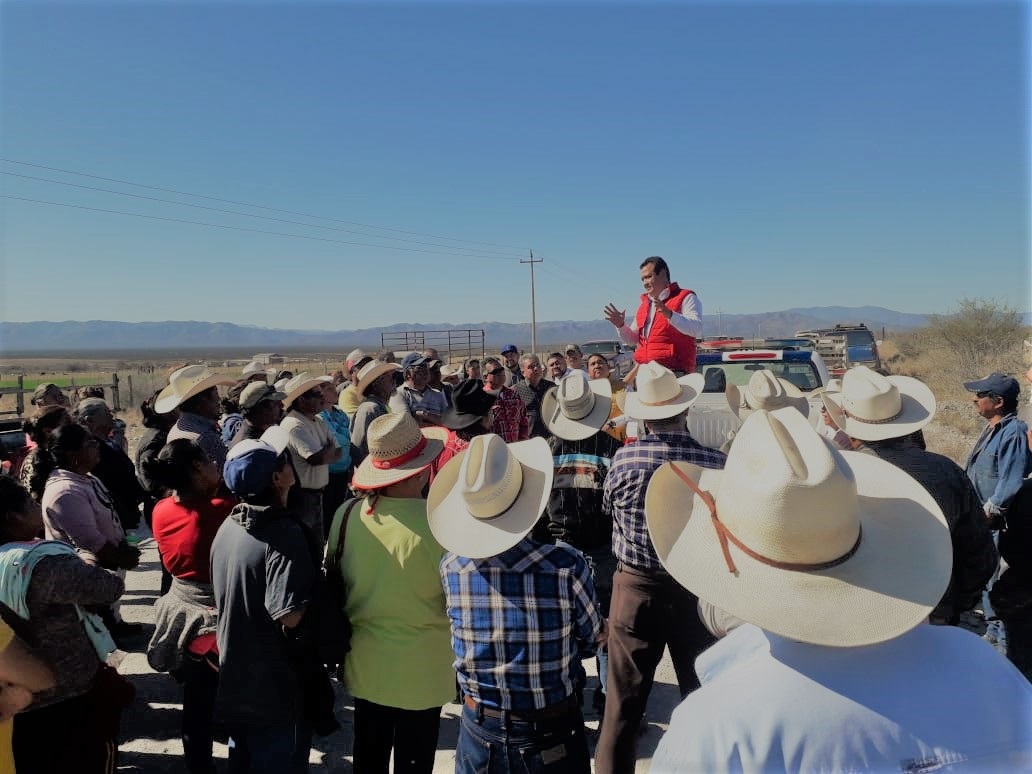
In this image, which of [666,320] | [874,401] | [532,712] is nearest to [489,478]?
[532,712]

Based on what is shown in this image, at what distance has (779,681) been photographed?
1.24 metres

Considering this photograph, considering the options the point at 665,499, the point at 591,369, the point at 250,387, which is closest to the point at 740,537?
the point at 665,499

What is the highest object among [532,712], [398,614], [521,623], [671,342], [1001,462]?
[671,342]

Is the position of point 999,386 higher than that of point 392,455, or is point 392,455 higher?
point 999,386

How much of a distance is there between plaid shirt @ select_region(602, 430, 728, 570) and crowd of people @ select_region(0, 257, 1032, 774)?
0.02 meters

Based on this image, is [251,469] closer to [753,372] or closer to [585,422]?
[585,422]

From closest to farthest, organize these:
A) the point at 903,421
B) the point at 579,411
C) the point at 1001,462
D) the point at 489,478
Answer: the point at 489,478 < the point at 903,421 < the point at 1001,462 < the point at 579,411

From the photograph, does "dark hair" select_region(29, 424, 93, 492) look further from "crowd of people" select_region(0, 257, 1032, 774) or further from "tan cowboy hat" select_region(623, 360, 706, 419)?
Result: "tan cowboy hat" select_region(623, 360, 706, 419)

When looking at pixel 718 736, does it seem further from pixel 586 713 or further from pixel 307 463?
pixel 307 463

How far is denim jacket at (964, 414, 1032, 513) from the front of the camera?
13.3 feet

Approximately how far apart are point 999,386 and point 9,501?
578 cm

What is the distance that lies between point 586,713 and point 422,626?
76.1 inches

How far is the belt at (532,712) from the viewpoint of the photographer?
219 cm

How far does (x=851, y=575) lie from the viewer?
1.35m
